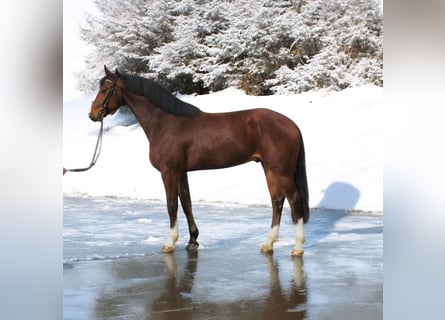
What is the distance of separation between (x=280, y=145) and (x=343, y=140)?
5.89 meters

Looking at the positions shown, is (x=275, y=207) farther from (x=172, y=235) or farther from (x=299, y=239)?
(x=172, y=235)

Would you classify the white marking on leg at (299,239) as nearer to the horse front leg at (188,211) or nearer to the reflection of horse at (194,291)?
the reflection of horse at (194,291)

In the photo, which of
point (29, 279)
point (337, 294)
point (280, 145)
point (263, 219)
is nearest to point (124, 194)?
point (263, 219)

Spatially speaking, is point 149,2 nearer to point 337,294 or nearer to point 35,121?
point 337,294

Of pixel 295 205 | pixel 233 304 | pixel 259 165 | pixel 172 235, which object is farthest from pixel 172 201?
pixel 259 165

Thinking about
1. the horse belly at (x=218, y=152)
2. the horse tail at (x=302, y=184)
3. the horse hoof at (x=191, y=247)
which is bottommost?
the horse hoof at (x=191, y=247)

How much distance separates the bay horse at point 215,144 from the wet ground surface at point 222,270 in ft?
1.18

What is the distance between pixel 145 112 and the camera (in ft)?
16.9

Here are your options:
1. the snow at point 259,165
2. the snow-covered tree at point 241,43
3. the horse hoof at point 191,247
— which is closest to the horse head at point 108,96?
the horse hoof at point 191,247

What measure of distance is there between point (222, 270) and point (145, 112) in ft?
4.95

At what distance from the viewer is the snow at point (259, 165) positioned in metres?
8.56

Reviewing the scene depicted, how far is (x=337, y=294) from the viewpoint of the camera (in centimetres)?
358

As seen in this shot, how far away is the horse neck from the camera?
5.09 metres

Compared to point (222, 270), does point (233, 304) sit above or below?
above
